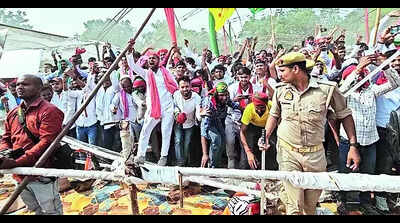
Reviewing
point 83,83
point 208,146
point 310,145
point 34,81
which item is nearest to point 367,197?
point 310,145

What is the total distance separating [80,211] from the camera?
4.42m

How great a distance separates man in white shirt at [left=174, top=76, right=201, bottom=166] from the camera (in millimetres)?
4938

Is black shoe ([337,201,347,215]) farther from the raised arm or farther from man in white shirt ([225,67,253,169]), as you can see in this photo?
the raised arm

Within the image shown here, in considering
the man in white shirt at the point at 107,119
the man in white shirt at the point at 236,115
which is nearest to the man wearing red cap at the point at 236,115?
the man in white shirt at the point at 236,115

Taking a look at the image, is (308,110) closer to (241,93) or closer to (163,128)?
(241,93)

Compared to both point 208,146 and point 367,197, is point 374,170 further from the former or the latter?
point 208,146

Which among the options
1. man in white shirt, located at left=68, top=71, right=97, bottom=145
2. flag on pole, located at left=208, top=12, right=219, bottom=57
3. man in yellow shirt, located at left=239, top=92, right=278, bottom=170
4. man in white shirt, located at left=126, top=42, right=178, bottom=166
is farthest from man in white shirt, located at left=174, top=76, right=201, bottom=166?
flag on pole, located at left=208, top=12, right=219, bottom=57

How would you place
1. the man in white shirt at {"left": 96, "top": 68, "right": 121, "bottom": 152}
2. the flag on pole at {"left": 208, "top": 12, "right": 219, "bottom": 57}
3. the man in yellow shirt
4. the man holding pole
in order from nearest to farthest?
the man holding pole, the man in yellow shirt, the man in white shirt at {"left": 96, "top": 68, "right": 121, "bottom": 152}, the flag on pole at {"left": 208, "top": 12, "right": 219, "bottom": 57}

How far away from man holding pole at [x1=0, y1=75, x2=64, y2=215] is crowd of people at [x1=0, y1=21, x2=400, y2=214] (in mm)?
12

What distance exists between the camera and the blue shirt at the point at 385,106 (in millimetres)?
4094

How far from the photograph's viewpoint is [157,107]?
508 centimetres

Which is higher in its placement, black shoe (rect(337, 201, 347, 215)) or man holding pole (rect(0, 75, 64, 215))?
man holding pole (rect(0, 75, 64, 215))

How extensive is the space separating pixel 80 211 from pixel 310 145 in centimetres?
286

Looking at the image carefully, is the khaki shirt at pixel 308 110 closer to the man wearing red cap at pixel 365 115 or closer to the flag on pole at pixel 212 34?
the man wearing red cap at pixel 365 115
